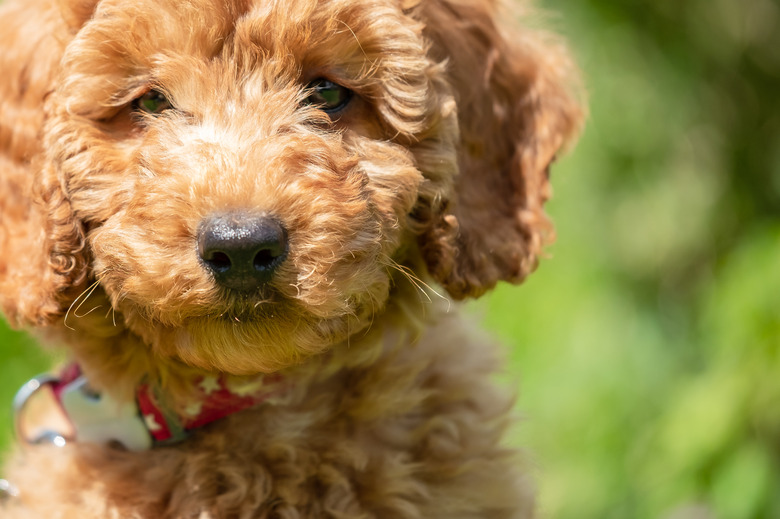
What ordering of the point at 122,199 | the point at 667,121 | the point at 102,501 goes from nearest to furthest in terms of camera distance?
the point at 122,199 < the point at 102,501 < the point at 667,121

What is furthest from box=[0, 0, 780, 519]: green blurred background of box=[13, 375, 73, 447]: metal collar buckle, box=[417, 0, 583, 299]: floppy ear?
box=[13, 375, 73, 447]: metal collar buckle

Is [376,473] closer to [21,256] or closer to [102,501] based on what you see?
[102,501]

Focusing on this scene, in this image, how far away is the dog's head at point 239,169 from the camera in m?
2.49

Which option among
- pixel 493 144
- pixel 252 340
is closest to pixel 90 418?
pixel 252 340

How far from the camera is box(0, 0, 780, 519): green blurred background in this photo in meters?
5.62

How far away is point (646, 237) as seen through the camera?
6.43 m

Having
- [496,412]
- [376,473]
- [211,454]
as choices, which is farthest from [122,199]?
[496,412]

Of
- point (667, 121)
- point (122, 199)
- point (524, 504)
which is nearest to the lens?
point (122, 199)

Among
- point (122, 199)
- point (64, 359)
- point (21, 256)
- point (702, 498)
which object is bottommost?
point (702, 498)

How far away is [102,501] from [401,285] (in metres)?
1.09

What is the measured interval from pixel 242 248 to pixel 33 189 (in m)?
0.85

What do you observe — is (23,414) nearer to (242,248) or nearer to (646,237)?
(242,248)

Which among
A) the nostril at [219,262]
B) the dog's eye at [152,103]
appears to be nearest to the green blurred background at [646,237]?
the dog's eye at [152,103]

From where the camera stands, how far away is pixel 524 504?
3312mm
